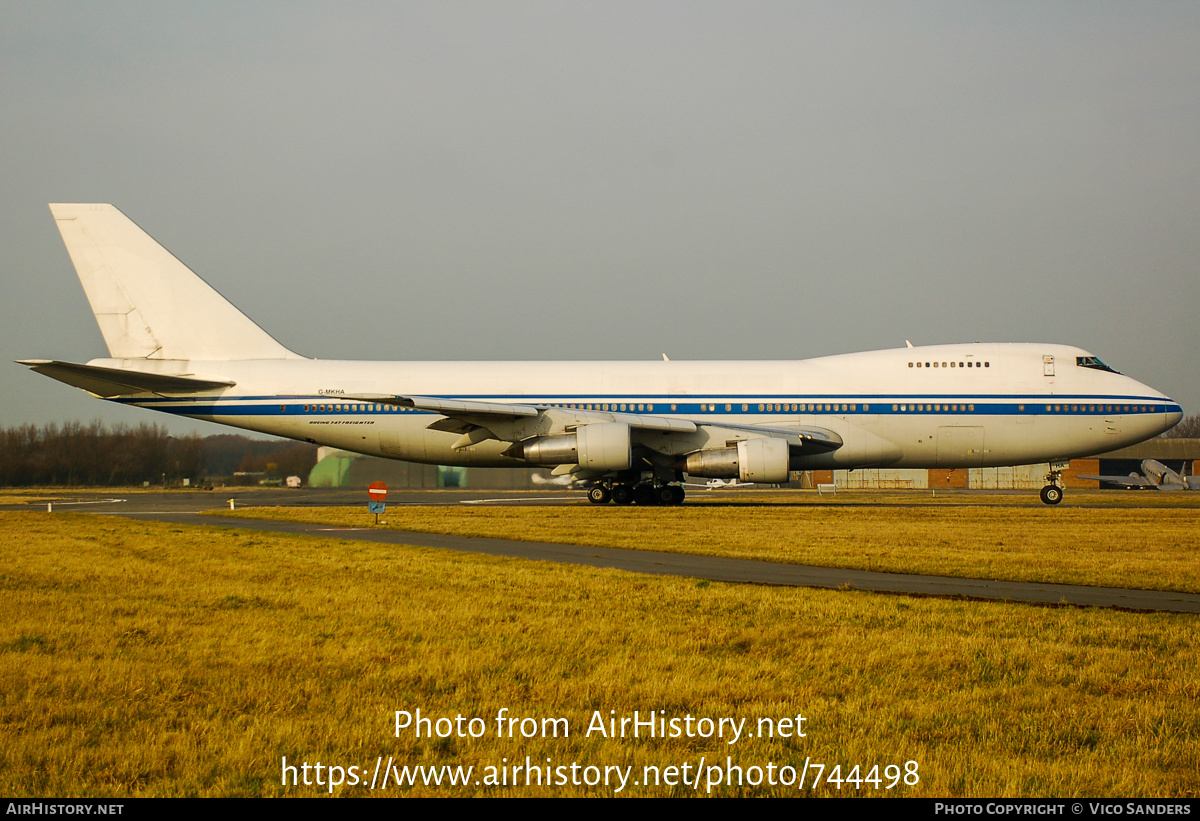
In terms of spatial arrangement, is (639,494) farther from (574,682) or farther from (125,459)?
(125,459)

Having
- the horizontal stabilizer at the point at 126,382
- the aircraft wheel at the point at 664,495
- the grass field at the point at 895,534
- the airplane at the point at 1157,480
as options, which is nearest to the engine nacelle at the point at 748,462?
the grass field at the point at 895,534

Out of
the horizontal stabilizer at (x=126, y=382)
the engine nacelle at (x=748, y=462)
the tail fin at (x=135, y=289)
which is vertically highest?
the tail fin at (x=135, y=289)

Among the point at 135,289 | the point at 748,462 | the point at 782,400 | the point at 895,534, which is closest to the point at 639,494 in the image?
the point at 748,462

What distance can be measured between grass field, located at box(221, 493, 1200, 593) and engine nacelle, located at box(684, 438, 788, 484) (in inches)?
42.3

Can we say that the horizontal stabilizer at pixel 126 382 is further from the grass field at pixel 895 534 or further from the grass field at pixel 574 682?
the grass field at pixel 574 682

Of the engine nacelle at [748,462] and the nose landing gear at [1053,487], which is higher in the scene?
the engine nacelle at [748,462]

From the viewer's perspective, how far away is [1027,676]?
6.27m

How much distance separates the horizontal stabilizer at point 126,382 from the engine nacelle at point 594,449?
36.5ft

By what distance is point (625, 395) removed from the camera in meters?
30.1

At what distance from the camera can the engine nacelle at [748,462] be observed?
2716 centimetres

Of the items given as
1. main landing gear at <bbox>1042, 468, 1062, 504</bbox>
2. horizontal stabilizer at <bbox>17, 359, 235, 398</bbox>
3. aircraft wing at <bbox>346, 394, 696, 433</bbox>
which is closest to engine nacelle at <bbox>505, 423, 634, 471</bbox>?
aircraft wing at <bbox>346, 394, 696, 433</bbox>
